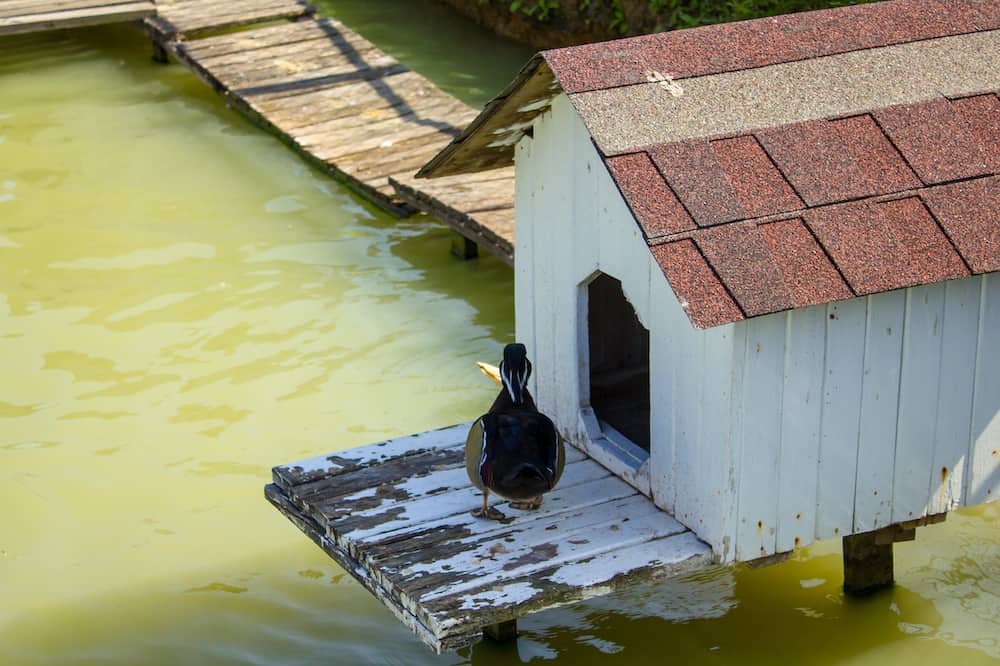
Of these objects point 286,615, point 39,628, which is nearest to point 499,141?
point 286,615

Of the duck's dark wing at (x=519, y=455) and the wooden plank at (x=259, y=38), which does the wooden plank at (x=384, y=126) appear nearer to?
the wooden plank at (x=259, y=38)

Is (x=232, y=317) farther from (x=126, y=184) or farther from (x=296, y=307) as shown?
(x=126, y=184)

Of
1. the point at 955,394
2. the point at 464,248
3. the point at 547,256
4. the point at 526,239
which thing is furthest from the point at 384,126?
the point at 955,394

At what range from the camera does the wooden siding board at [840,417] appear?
4344 mm

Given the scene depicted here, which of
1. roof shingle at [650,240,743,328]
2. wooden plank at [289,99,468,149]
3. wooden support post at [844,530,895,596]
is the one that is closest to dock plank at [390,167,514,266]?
wooden plank at [289,99,468,149]

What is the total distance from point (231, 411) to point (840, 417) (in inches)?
147

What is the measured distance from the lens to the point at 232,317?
8281mm

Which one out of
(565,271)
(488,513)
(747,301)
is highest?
(747,301)

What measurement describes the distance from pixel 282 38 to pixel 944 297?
361 inches

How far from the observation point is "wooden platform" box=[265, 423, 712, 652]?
423 cm

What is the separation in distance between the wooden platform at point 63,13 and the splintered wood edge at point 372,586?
864 centimetres

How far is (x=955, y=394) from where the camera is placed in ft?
15.1

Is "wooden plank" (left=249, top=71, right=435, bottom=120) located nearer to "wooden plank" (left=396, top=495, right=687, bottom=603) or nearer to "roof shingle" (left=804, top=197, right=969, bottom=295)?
"wooden plank" (left=396, top=495, right=687, bottom=603)

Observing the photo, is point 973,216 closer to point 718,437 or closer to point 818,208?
point 818,208
